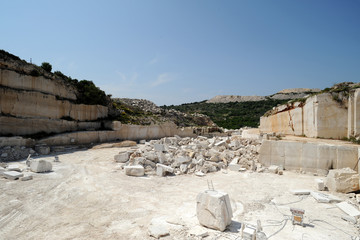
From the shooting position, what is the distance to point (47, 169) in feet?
28.6

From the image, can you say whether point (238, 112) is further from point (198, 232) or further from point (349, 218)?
→ point (198, 232)

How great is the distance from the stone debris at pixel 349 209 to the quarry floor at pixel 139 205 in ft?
0.53

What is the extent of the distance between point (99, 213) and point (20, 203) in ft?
7.83

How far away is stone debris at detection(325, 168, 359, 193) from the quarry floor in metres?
0.34

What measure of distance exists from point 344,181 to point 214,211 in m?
5.28

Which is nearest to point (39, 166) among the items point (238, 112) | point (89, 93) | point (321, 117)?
point (89, 93)

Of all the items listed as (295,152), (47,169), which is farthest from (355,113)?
(47,169)

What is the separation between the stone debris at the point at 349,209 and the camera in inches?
189

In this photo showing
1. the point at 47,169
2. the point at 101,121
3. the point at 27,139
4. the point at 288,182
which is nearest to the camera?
the point at 288,182

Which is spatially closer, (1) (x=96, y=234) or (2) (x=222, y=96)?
(1) (x=96, y=234)

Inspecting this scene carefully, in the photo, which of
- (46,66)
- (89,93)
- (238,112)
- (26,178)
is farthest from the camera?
(238,112)

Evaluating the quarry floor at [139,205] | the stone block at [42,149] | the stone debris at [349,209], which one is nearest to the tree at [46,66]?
the stone block at [42,149]

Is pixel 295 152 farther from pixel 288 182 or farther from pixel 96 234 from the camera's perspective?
pixel 96 234

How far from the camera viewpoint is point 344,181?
6.59 m
